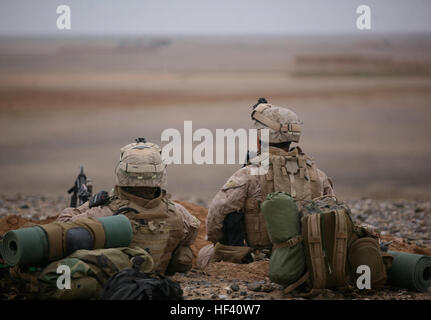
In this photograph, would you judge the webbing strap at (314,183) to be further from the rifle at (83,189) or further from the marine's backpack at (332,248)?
the rifle at (83,189)

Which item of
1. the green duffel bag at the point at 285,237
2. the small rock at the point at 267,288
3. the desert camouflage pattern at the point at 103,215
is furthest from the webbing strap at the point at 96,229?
the small rock at the point at 267,288

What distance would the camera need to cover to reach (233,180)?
683cm

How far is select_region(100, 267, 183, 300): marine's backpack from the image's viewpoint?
454cm

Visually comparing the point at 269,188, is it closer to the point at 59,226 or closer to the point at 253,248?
the point at 253,248

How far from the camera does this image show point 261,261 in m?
6.76

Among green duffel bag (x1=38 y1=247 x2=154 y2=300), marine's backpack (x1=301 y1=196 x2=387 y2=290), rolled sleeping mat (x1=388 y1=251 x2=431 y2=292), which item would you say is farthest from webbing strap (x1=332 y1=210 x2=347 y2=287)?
green duffel bag (x1=38 y1=247 x2=154 y2=300)

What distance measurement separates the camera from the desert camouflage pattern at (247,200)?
6.79 m

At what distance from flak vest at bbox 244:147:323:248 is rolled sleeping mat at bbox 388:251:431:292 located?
4.06ft

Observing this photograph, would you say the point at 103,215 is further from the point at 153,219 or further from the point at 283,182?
the point at 283,182

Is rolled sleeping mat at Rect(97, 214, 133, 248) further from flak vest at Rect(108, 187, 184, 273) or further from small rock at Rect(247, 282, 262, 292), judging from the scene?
small rock at Rect(247, 282, 262, 292)
